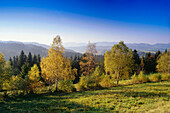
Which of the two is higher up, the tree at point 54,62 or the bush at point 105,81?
the tree at point 54,62

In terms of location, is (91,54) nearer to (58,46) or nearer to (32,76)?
(58,46)

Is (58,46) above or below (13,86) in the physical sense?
above

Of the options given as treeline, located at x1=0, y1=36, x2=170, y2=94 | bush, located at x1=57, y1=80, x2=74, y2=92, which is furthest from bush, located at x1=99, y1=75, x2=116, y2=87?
bush, located at x1=57, y1=80, x2=74, y2=92

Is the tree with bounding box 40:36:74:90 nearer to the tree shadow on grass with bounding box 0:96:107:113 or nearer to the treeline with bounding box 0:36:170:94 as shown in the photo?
the treeline with bounding box 0:36:170:94

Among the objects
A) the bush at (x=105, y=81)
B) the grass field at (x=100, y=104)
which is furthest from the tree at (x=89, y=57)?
the grass field at (x=100, y=104)

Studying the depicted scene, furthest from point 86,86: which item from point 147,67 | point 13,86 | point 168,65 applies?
point 147,67

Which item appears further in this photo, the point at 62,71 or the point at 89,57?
the point at 89,57

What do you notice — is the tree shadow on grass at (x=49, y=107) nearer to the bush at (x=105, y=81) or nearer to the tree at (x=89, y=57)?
the tree at (x=89, y=57)

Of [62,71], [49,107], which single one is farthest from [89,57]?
[49,107]

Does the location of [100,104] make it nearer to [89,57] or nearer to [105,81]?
[89,57]

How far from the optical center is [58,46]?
2389 centimetres

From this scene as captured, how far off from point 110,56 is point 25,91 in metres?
22.5

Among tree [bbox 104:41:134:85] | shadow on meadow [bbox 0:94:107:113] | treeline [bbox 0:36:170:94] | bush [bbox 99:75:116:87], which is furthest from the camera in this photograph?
bush [bbox 99:75:116:87]

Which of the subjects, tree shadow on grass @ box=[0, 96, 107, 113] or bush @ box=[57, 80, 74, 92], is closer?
tree shadow on grass @ box=[0, 96, 107, 113]
